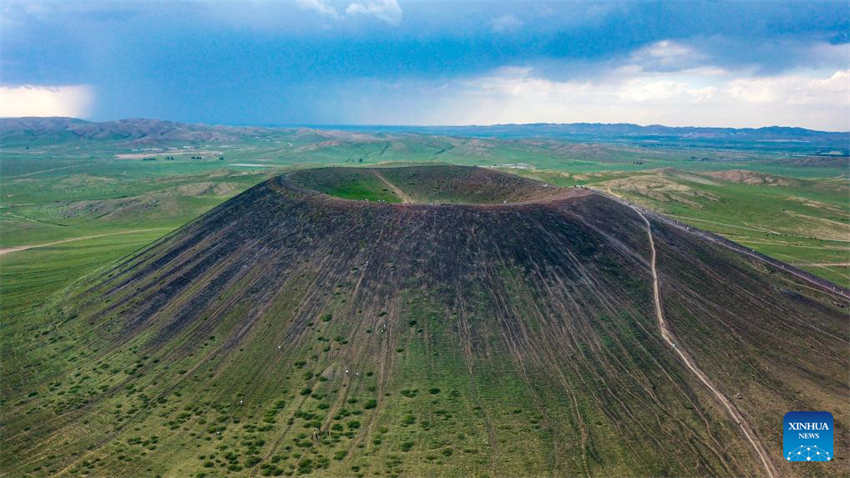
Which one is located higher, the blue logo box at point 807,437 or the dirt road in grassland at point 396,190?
the dirt road in grassland at point 396,190

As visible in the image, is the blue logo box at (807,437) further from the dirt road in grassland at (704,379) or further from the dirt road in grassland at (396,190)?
the dirt road in grassland at (396,190)

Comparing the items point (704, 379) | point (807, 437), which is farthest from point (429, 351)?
point (807, 437)

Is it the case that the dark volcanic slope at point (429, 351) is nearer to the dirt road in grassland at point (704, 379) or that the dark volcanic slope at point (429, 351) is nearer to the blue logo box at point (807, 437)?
the dirt road in grassland at point (704, 379)

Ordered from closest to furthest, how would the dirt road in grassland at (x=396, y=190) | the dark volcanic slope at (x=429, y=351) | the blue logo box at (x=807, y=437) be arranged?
1. the blue logo box at (x=807, y=437)
2. the dark volcanic slope at (x=429, y=351)
3. the dirt road in grassland at (x=396, y=190)

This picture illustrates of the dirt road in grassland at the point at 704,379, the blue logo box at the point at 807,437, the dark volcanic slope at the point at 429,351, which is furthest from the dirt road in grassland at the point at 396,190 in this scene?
the blue logo box at the point at 807,437

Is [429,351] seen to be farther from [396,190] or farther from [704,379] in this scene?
[396,190]

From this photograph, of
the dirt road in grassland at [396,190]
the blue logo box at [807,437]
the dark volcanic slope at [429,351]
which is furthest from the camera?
the dirt road in grassland at [396,190]

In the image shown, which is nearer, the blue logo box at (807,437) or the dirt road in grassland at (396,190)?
the blue logo box at (807,437)
